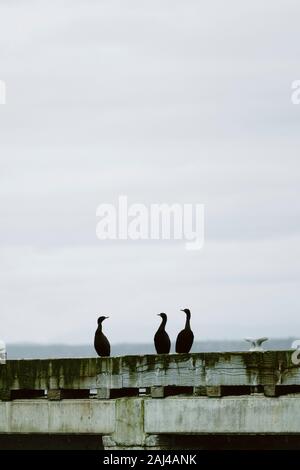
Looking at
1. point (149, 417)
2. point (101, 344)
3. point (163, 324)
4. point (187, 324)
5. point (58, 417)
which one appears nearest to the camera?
point (149, 417)

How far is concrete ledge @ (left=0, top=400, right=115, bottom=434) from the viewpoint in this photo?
2191cm

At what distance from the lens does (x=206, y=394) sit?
69.0ft

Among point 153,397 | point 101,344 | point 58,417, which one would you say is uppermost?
point 101,344

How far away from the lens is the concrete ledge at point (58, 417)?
21.9 metres

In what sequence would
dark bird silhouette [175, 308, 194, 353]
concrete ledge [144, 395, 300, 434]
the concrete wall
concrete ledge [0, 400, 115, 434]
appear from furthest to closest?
dark bird silhouette [175, 308, 194, 353]
concrete ledge [0, 400, 115, 434]
the concrete wall
concrete ledge [144, 395, 300, 434]

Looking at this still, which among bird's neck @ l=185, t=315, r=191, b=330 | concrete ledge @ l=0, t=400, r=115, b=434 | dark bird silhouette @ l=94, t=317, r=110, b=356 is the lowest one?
concrete ledge @ l=0, t=400, r=115, b=434

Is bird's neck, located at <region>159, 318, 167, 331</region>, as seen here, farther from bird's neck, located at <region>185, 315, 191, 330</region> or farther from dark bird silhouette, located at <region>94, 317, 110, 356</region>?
dark bird silhouette, located at <region>94, 317, 110, 356</region>

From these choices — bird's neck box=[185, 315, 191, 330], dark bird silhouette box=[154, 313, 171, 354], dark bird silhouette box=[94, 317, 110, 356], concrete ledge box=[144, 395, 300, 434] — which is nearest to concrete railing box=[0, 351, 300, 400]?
concrete ledge box=[144, 395, 300, 434]

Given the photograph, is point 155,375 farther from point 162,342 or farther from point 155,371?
point 162,342

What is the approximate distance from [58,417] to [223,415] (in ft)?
10.9

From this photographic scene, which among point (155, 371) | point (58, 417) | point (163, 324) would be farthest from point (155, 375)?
point (163, 324)

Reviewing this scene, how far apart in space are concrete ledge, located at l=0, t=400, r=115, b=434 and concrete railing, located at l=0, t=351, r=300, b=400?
0.21 meters

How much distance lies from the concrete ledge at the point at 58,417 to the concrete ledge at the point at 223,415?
86 centimetres

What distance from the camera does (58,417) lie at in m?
22.4
